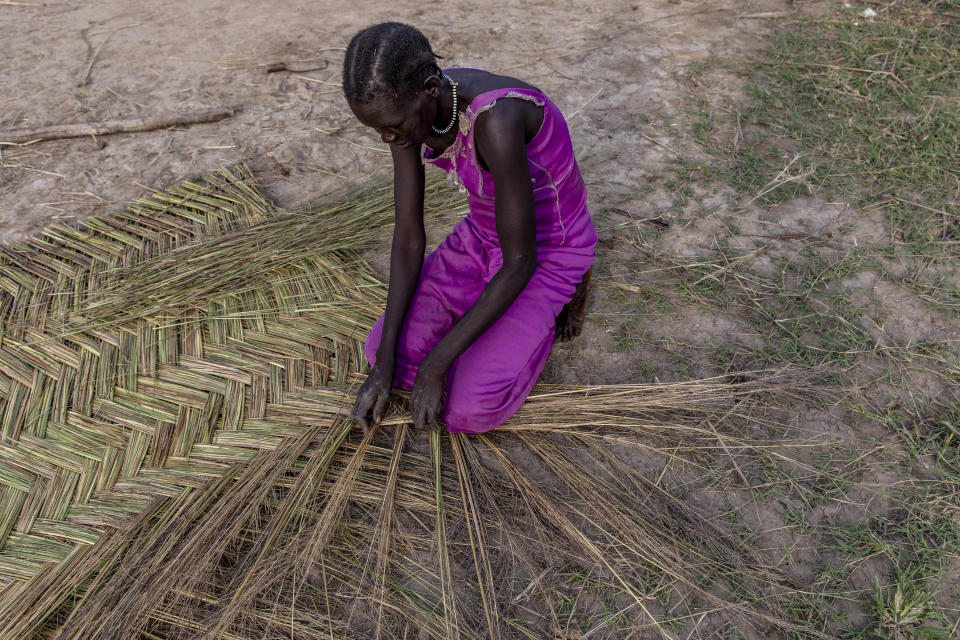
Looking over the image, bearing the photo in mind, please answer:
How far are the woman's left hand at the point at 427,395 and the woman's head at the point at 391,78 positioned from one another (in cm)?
62

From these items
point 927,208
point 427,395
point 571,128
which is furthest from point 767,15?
point 427,395

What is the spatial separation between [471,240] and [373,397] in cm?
59

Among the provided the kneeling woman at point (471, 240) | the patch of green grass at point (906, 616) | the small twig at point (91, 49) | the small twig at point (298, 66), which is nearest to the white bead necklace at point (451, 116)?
the kneeling woman at point (471, 240)

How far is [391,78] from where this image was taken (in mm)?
1458

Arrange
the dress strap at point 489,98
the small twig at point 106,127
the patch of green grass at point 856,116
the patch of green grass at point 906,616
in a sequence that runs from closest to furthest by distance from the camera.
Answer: the patch of green grass at point 906,616, the dress strap at point 489,98, the patch of green grass at point 856,116, the small twig at point 106,127

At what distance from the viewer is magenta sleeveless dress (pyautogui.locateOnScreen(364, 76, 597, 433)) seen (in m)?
1.79

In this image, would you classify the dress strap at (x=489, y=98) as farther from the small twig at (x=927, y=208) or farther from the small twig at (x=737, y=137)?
the small twig at (x=927, y=208)

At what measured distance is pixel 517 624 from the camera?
1.47m

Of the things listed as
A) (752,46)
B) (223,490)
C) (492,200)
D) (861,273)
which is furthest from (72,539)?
(752,46)

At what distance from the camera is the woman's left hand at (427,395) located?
178 cm

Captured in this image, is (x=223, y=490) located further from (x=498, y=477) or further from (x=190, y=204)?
(x=190, y=204)

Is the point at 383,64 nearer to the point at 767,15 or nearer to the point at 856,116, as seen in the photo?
the point at 856,116

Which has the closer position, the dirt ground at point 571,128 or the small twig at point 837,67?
the dirt ground at point 571,128

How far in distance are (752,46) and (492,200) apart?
2.67 metres
